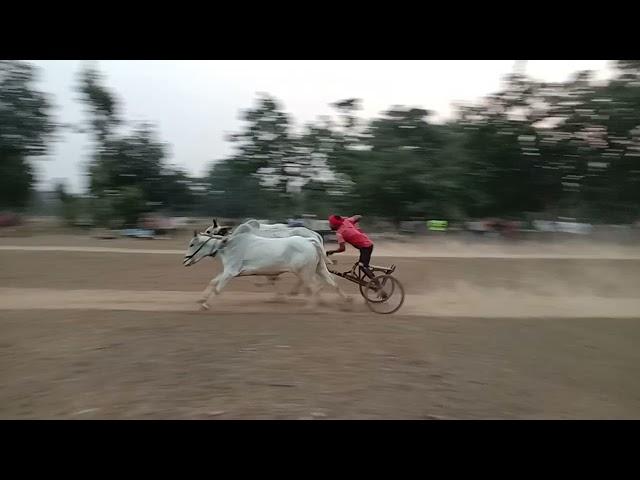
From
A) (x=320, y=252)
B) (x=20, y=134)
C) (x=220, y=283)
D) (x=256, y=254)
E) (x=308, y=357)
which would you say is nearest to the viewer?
(x=308, y=357)

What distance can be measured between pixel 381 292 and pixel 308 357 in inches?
137

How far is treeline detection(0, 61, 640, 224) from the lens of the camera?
721 inches

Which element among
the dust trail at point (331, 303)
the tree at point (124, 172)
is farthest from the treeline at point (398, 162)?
the dust trail at point (331, 303)

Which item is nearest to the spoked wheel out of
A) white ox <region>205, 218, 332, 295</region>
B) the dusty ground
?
the dusty ground

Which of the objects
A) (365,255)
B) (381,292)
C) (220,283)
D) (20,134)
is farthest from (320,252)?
(20,134)

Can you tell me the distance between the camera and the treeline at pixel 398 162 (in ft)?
60.1

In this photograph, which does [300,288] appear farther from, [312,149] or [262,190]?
[312,149]

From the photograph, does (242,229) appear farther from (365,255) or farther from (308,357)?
(308,357)

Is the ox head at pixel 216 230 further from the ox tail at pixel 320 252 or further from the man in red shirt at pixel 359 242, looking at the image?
the man in red shirt at pixel 359 242

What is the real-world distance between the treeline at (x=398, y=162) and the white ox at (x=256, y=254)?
7.22m

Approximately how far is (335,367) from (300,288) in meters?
4.79

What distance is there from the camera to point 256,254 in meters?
10.3

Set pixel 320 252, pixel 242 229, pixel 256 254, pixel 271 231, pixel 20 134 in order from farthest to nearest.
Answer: pixel 20 134 < pixel 271 231 < pixel 320 252 < pixel 242 229 < pixel 256 254

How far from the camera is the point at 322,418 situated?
5.21m
